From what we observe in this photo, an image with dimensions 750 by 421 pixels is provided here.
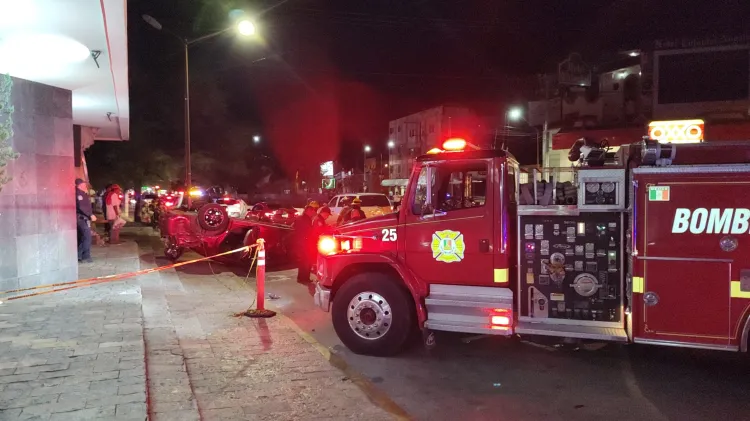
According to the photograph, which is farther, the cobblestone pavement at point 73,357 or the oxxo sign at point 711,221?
the oxxo sign at point 711,221

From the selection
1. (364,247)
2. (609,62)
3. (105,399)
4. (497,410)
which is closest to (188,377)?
(105,399)

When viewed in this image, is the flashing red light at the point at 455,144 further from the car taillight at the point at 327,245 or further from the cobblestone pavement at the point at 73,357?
the cobblestone pavement at the point at 73,357

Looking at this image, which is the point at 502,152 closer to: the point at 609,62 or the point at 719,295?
the point at 719,295

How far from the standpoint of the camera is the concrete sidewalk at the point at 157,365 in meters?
4.64

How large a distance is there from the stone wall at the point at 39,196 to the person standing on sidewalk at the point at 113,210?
5.59 meters

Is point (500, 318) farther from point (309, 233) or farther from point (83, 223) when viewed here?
point (83, 223)

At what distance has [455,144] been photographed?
6312mm

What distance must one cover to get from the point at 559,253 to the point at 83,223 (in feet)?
36.1

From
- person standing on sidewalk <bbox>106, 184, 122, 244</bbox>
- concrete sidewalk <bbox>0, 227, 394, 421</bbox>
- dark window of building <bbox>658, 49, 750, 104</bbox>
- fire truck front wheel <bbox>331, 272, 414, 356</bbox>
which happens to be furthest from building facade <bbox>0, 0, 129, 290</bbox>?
dark window of building <bbox>658, 49, 750, 104</bbox>

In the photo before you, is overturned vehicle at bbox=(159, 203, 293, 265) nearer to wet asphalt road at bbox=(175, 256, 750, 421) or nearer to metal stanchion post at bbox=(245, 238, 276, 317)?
metal stanchion post at bbox=(245, 238, 276, 317)

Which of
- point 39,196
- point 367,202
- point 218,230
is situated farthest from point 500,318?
point 367,202

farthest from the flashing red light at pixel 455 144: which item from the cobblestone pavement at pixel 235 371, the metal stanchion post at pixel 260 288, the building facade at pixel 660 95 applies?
the building facade at pixel 660 95

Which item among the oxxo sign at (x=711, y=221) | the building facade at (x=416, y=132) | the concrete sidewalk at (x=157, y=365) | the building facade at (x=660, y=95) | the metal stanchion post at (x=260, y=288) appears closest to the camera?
the concrete sidewalk at (x=157, y=365)

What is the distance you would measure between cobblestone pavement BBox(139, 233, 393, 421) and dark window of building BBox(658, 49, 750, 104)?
19.2m
